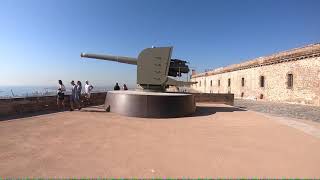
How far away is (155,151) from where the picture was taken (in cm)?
412

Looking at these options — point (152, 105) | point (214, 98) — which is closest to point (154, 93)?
point (152, 105)

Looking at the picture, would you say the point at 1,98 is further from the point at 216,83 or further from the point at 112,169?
the point at 216,83

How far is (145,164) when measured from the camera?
3494 millimetres

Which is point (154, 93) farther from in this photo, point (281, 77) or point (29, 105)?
point (281, 77)

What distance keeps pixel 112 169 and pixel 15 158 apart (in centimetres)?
160

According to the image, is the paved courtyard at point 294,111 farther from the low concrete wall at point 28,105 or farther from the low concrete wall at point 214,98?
the low concrete wall at point 28,105

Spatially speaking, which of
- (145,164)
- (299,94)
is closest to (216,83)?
(299,94)

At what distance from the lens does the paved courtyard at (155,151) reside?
3227 millimetres

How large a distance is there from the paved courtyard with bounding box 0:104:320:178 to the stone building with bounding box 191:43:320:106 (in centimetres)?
1239

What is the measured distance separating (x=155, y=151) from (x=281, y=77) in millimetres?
18852

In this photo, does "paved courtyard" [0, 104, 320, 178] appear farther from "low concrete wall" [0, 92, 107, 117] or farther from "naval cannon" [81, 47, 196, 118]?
"low concrete wall" [0, 92, 107, 117]

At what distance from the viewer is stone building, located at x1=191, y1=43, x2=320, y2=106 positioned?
16.4m

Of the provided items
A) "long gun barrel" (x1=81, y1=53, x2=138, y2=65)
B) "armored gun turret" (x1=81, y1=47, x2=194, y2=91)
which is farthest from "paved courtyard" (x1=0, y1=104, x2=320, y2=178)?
"long gun barrel" (x1=81, y1=53, x2=138, y2=65)

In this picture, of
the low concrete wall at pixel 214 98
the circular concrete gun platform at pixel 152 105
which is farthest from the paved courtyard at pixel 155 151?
the low concrete wall at pixel 214 98
